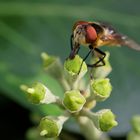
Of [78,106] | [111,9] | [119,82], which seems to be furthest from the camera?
[111,9]

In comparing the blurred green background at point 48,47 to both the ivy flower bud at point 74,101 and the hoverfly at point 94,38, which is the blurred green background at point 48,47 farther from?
the ivy flower bud at point 74,101

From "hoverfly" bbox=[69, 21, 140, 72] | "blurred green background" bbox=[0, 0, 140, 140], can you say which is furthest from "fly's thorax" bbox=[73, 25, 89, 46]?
"blurred green background" bbox=[0, 0, 140, 140]

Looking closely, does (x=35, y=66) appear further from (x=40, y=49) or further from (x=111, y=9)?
(x=111, y=9)

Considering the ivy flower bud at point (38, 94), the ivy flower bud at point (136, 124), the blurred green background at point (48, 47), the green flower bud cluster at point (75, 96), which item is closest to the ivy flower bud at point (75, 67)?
the green flower bud cluster at point (75, 96)

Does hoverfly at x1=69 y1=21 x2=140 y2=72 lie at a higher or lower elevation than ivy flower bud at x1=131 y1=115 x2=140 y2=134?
higher

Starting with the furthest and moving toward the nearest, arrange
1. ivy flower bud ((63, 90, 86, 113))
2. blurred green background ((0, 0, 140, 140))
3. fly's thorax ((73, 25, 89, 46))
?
1. blurred green background ((0, 0, 140, 140))
2. fly's thorax ((73, 25, 89, 46))
3. ivy flower bud ((63, 90, 86, 113))

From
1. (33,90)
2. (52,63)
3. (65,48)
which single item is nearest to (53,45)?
(65,48)

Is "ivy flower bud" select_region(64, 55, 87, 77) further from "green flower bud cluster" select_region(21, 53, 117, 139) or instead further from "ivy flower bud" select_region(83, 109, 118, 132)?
"ivy flower bud" select_region(83, 109, 118, 132)
